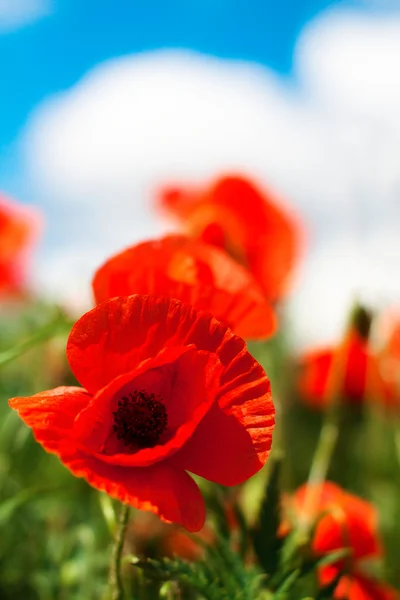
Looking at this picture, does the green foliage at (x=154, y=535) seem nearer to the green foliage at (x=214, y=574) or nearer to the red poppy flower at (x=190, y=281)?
the green foliage at (x=214, y=574)

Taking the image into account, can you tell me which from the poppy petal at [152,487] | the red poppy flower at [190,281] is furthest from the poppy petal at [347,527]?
the poppy petal at [152,487]

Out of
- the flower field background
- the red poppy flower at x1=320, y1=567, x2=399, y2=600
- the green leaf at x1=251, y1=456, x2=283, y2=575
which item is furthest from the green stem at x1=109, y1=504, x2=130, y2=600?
the red poppy flower at x1=320, y1=567, x2=399, y2=600

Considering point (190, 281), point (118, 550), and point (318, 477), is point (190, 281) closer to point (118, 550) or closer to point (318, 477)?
point (118, 550)

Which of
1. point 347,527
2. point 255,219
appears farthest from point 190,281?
point 255,219

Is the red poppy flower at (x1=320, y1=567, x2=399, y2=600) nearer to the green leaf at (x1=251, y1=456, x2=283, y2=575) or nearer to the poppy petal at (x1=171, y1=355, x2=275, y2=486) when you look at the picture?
the green leaf at (x1=251, y1=456, x2=283, y2=575)

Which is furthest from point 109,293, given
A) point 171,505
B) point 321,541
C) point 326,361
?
point 326,361

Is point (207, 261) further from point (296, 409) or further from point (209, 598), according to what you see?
point (296, 409)
